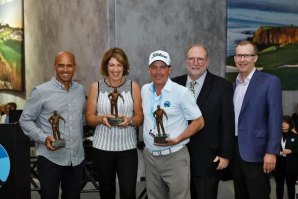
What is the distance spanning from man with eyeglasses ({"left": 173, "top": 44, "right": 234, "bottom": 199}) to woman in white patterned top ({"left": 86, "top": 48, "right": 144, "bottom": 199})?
48cm

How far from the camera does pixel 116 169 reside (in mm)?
3848

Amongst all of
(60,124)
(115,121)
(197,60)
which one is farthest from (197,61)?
(60,124)

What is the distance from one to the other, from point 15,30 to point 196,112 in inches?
354

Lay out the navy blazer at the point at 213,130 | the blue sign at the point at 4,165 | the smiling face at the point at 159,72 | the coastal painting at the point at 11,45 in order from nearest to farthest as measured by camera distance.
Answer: the smiling face at the point at 159,72, the navy blazer at the point at 213,130, the blue sign at the point at 4,165, the coastal painting at the point at 11,45

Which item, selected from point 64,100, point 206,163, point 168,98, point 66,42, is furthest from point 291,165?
point 66,42

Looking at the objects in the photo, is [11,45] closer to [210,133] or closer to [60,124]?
[60,124]

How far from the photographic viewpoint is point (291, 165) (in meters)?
5.82

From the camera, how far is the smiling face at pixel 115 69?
12.4 ft

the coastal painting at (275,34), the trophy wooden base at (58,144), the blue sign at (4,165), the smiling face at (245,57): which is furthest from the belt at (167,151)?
the coastal painting at (275,34)

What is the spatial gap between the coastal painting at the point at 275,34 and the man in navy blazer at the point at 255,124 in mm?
3683

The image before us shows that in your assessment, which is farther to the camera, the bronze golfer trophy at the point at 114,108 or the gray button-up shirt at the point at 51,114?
the gray button-up shirt at the point at 51,114

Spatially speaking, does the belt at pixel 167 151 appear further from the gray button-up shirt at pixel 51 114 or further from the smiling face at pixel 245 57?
the smiling face at pixel 245 57

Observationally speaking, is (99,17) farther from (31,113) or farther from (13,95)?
(13,95)

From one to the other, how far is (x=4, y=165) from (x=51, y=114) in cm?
96
